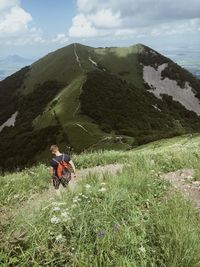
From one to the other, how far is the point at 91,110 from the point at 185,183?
12258cm

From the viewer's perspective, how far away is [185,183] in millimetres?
12328

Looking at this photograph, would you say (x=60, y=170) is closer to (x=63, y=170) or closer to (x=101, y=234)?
(x=63, y=170)

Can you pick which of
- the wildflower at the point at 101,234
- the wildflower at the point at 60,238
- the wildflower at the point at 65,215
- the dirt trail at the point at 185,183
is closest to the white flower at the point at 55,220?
the wildflower at the point at 65,215

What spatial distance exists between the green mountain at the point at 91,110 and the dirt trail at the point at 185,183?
63.4 metres

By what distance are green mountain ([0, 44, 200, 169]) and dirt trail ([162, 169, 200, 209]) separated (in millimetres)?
63354

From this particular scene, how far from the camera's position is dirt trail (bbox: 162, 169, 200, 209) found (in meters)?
10.5

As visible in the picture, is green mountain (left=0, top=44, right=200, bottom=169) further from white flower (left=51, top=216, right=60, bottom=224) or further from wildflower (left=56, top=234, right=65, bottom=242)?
wildflower (left=56, top=234, right=65, bottom=242)

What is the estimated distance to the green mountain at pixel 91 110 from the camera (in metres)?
116

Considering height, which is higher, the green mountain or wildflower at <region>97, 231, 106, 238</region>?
wildflower at <region>97, 231, 106, 238</region>

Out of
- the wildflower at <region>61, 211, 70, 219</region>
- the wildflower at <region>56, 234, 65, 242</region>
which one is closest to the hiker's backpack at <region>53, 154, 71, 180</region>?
the wildflower at <region>61, 211, 70, 219</region>

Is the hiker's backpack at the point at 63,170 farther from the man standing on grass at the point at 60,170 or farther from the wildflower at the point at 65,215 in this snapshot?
the wildflower at the point at 65,215

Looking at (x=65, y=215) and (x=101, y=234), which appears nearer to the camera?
(x=101, y=234)

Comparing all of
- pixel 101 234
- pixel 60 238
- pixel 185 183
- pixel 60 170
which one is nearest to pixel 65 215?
pixel 60 238

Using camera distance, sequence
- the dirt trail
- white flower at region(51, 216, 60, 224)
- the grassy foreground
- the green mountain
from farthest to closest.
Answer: the green mountain
the dirt trail
white flower at region(51, 216, 60, 224)
the grassy foreground
